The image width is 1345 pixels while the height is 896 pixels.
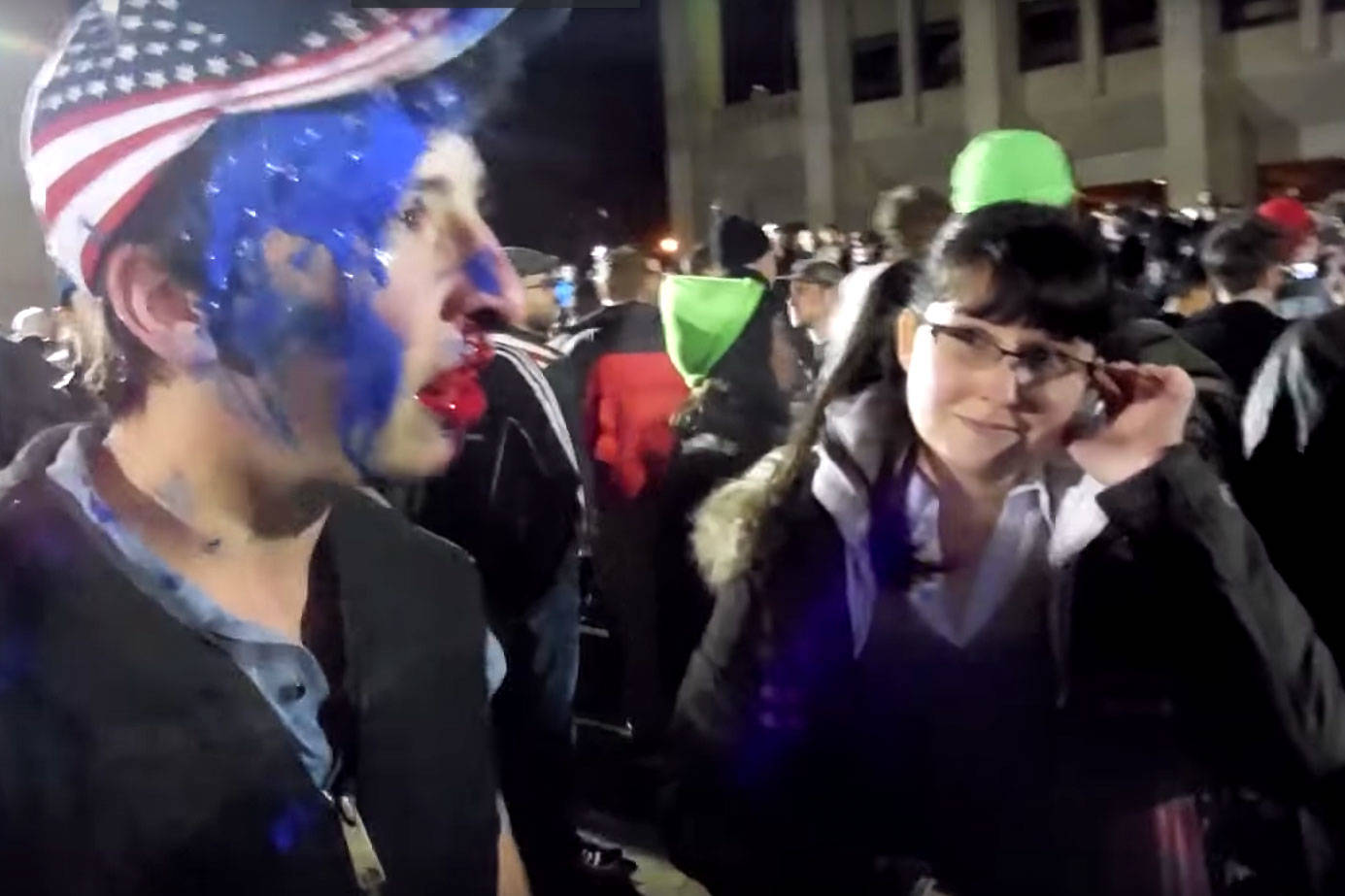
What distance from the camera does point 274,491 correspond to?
108 cm

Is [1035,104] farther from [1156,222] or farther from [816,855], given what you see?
[816,855]

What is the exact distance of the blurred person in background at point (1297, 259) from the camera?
5.42 feet

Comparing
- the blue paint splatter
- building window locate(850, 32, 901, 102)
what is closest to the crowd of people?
the blue paint splatter

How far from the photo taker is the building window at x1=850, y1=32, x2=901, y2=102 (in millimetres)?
1400

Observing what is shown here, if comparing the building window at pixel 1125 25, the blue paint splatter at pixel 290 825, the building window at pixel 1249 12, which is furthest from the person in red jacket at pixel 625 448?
Result: the building window at pixel 1249 12

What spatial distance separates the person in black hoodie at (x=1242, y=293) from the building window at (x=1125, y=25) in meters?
0.23

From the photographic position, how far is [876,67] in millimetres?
1406

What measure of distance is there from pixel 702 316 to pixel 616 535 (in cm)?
23

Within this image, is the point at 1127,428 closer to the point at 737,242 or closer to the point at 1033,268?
the point at 1033,268

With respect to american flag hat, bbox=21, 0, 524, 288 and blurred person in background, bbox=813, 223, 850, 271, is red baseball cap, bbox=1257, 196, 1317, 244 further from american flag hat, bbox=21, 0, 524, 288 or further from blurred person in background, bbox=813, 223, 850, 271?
american flag hat, bbox=21, 0, 524, 288

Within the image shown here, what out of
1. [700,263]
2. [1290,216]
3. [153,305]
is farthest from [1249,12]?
[153,305]

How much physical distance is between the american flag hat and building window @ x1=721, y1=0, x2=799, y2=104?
0.38m

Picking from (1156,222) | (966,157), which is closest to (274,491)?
(966,157)

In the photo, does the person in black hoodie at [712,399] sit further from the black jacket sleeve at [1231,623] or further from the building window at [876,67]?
the black jacket sleeve at [1231,623]
